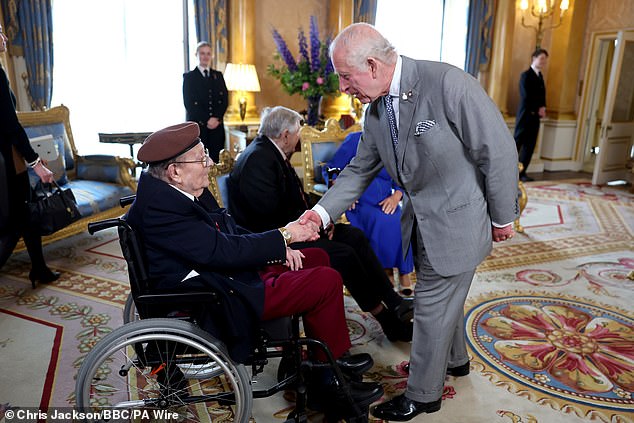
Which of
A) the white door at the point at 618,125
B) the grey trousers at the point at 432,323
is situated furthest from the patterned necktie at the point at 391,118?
the white door at the point at 618,125

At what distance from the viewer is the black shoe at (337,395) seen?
1845 mm

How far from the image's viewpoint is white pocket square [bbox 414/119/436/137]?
5.44 ft

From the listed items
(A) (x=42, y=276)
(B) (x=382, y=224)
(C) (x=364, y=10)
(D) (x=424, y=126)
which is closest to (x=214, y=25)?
(C) (x=364, y=10)

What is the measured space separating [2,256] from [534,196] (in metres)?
5.50

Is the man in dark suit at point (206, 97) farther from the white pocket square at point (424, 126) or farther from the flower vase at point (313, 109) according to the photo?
the white pocket square at point (424, 126)

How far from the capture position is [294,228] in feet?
6.49

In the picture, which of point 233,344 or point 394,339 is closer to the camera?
point 233,344

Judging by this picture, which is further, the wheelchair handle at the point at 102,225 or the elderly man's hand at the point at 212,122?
the elderly man's hand at the point at 212,122

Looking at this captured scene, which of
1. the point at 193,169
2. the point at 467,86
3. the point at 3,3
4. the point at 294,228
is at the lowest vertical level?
the point at 294,228

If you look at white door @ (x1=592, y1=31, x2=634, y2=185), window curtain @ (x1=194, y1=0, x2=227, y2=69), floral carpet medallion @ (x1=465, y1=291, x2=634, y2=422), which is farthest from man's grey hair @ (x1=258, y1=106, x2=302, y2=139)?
white door @ (x1=592, y1=31, x2=634, y2=185)

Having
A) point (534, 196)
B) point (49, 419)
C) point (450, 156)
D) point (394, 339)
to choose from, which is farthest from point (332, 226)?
point (534, 196)

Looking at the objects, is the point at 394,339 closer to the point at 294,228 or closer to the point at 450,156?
the point at 294,228

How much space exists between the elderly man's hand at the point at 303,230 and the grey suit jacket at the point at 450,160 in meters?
0.40

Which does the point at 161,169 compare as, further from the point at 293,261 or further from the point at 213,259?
the point at 293,261
